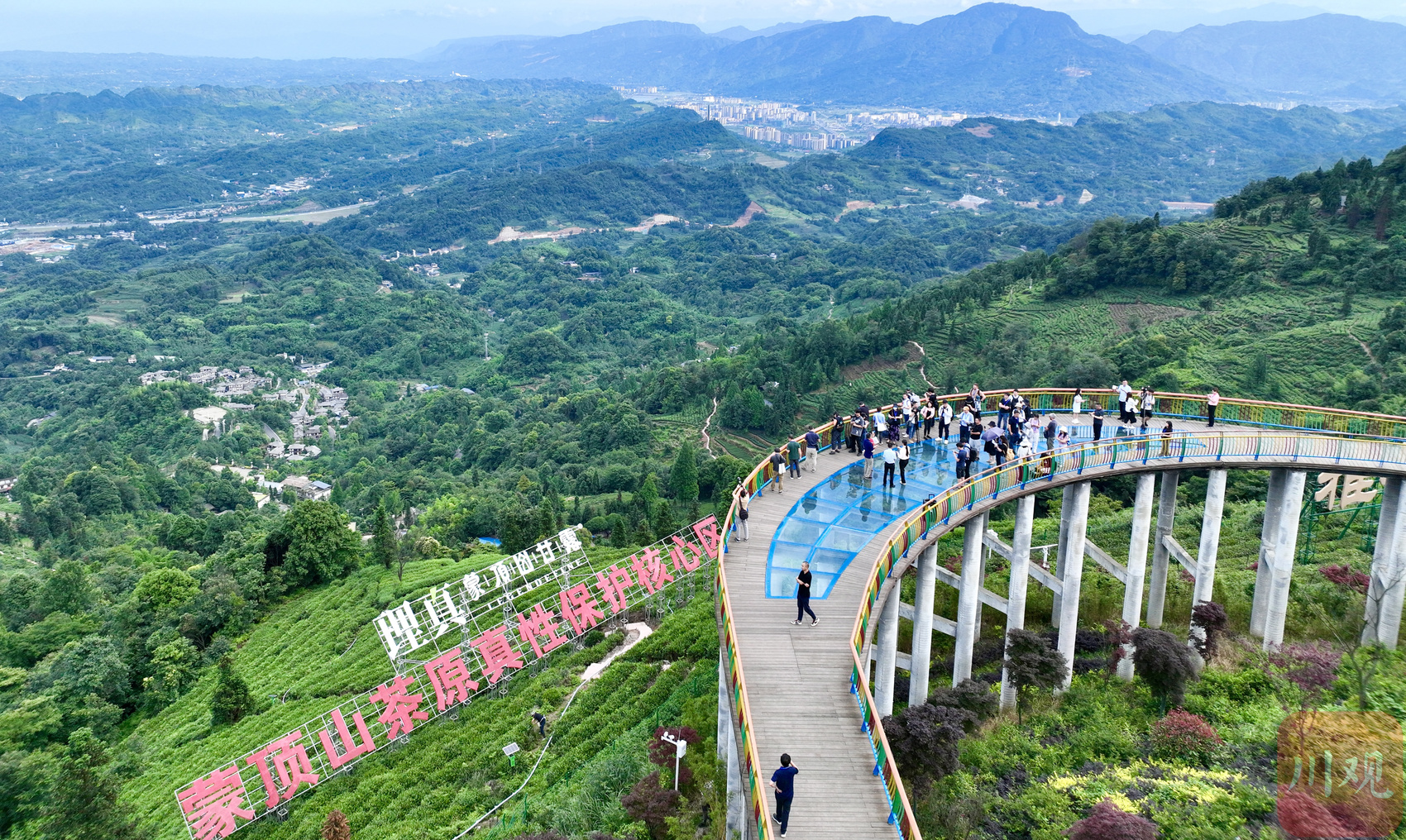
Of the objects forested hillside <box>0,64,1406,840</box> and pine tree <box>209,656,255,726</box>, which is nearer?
pine tree <box>209,656,255,726</box>

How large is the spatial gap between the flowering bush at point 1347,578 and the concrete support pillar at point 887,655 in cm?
1680

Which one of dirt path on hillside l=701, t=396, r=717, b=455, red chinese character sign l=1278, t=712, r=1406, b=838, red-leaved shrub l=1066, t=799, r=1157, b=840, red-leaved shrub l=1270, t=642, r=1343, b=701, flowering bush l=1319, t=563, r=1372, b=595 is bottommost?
dirt path on hillside l=701, t=396, r=717, b=455

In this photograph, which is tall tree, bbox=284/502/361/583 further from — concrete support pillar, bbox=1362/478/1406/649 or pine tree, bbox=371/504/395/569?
concrete support pillar, bbox=1362/478/1406/649

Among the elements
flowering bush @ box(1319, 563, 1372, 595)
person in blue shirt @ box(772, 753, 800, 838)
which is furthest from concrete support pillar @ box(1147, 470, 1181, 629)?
person in blue shirt @ box(772, 753, 800, 838)

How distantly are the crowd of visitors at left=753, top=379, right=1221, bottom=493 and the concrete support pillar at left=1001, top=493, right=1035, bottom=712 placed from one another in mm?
1225

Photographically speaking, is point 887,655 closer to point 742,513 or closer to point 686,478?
point 742,513

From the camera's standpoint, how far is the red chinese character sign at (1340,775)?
57.0 feet

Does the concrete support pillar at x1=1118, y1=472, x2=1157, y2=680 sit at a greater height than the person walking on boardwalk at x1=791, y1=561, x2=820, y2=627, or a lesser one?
lesser

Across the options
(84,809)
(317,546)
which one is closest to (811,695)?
(84,809)

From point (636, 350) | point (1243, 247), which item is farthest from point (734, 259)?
point (1243, 247)

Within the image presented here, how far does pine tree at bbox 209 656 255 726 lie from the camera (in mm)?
36344

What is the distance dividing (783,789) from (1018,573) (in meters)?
13.9

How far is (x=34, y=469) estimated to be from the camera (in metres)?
79.9

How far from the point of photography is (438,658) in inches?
1339
